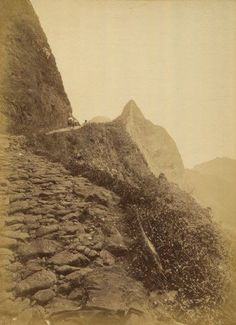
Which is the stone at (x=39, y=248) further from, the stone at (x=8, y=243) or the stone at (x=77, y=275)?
the stone at (x=77, y=275)

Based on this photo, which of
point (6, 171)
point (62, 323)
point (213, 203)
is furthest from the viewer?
point (213, 203)

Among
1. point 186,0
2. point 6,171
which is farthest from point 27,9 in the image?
point 6,171

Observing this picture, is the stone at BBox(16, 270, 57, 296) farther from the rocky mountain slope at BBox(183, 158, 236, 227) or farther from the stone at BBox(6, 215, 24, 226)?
the rocky mountain slope at BBox(183, 158, 236, 227)

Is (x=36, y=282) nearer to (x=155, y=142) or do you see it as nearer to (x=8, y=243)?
(x=8, y=243)

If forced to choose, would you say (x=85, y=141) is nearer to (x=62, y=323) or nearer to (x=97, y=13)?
(x=97, y=13)

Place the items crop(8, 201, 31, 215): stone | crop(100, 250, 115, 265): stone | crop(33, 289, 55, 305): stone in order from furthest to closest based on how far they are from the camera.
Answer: crop(8, 201, 31, 215): stone, crop(100, 250, 115, 265): stone, crop(33, 289, 55, 305): stone

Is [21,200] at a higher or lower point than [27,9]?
lower

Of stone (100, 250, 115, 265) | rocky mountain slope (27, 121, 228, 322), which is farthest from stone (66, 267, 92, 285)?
rocky mountain slope (27, 121, 228, 322)

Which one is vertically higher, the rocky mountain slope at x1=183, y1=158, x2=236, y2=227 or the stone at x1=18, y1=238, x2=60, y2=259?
the stone at x1=18, y1=238, x2=60, y2=259
